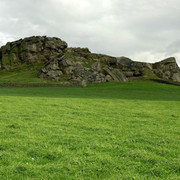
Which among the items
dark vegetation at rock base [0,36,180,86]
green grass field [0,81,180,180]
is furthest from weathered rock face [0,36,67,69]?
green grass field [0,81,180,180]

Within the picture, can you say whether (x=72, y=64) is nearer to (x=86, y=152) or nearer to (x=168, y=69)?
(x=168, y=69)

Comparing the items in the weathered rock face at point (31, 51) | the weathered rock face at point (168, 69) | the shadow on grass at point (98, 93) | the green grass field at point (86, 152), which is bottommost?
the green grass field at point (86, 152)

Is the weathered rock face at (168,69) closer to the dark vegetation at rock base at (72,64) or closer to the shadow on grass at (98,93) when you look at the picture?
the dark vegetation at rock base at (72,64)

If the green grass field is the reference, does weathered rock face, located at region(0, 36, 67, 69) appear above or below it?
above

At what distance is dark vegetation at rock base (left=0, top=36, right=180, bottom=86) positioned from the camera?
293 feet

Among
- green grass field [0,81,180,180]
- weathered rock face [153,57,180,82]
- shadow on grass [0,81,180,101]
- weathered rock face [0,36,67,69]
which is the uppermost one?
weathered rock face [0,36,67,69]

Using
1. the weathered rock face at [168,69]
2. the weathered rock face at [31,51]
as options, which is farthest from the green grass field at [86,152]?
the weathered rock face at [31,51]

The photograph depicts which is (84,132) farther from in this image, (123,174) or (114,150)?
(123,174)

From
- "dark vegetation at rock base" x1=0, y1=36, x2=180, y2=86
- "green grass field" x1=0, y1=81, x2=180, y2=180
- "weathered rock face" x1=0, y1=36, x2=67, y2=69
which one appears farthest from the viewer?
"weathered rock face" x1=0, y1=36, x2=67, y2=69

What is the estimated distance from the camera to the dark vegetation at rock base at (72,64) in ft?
293

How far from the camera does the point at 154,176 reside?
6117 mm

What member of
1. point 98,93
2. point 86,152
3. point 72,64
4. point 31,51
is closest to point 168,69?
point 72,64

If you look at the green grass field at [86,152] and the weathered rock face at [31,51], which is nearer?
the green grass field at [86,152]

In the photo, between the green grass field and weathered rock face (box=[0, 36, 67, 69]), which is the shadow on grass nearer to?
the green grass field
